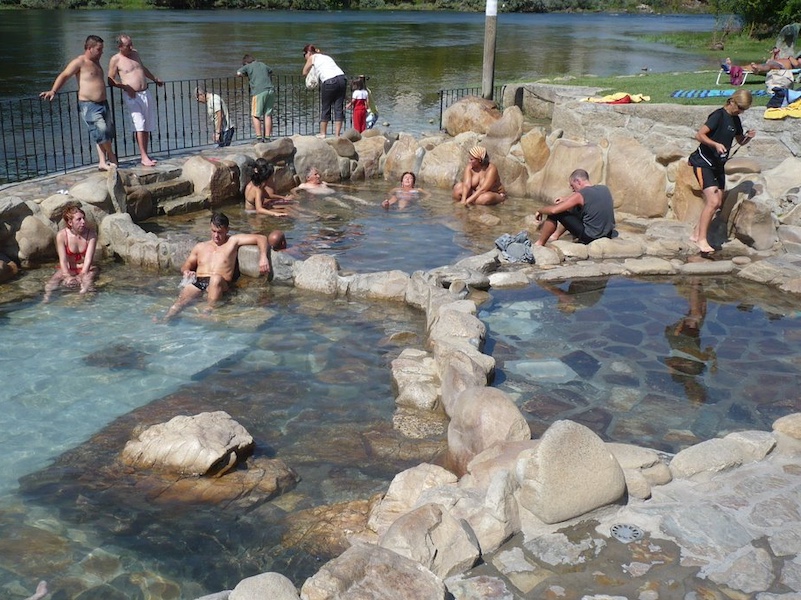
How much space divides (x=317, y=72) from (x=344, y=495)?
10.4m

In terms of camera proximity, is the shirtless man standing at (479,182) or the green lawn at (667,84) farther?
the green lawn at (667,84)

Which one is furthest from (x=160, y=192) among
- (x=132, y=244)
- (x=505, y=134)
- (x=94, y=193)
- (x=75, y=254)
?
(x=505, y=134)

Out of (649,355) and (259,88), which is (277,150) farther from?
(649,355)

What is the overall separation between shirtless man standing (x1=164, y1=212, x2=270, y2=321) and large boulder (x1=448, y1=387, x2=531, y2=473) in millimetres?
4075

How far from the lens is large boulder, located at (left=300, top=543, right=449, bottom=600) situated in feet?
12.3

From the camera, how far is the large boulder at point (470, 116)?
15.8m

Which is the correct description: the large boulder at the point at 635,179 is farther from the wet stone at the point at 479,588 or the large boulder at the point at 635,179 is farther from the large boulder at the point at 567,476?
the wet stone at the point at 479,588

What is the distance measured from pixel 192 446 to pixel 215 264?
3826 mm

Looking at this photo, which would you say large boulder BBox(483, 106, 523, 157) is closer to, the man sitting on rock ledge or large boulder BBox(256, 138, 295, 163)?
large boulder BBox(256, 138, 295, 163)

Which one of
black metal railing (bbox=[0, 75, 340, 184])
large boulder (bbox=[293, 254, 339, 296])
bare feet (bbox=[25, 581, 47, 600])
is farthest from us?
black metal railing (bbox=[0, 75, 340, 184])

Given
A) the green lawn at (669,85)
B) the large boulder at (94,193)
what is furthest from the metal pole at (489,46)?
the large boulder at (94,193)

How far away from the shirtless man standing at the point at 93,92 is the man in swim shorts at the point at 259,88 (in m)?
3.40

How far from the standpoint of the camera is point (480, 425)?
5.52 m

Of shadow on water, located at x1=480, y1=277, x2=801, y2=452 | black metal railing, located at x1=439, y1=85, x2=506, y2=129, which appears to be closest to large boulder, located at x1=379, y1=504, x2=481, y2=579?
shadow on water, located at x1=480, y1=277, x2=801, y2=452
